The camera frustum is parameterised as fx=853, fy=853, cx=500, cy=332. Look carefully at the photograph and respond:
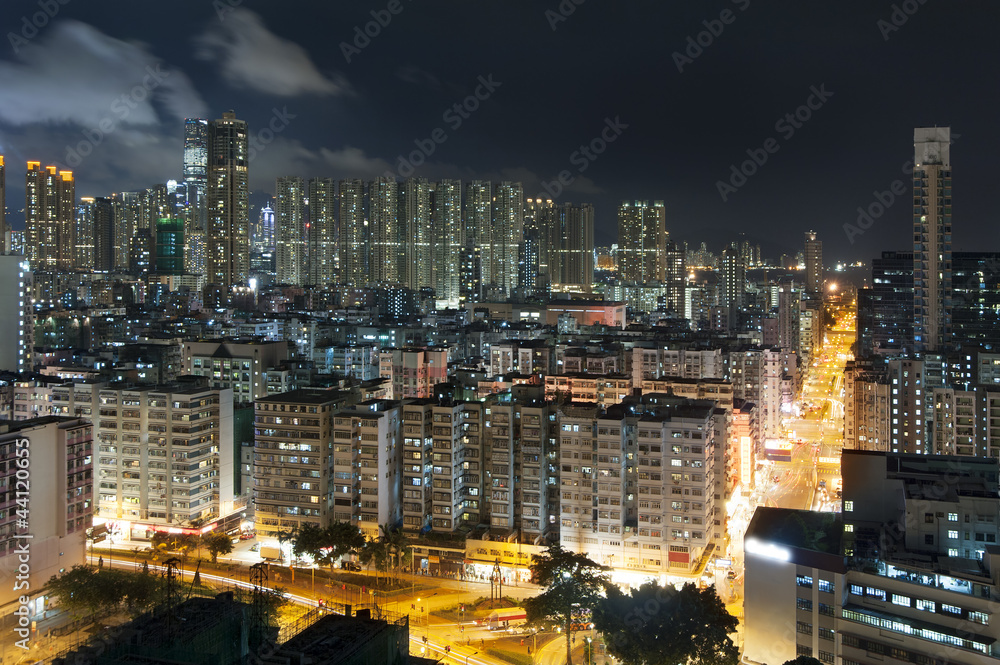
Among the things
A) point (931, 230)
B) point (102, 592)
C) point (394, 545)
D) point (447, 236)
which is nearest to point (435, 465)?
point (394, 545)

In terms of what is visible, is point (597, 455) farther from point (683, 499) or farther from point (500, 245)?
point (500, 245)

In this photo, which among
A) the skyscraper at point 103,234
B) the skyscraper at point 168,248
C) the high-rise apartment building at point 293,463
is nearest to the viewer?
the high-rise apartment building at point 293,463

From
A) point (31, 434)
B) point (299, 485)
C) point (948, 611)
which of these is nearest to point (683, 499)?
point (948, 611)

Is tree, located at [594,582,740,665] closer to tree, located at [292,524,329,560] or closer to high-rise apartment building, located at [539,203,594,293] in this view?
tree, located at [292,524,329,560]

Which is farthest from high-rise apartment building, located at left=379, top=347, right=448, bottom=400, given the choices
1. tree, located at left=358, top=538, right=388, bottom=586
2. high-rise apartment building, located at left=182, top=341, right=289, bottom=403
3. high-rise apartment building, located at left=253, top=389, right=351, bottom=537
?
tree, located at left=358, top=538, right=388, bottom=586

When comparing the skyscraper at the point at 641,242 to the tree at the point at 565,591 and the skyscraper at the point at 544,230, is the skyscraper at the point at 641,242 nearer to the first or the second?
the skyscraper at the point at 544,230

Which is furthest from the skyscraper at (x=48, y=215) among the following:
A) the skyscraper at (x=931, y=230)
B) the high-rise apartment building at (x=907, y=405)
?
the high-rise apartment building at (x=907, y=405)

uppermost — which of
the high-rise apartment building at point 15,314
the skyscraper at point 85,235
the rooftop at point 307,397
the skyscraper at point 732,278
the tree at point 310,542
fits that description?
the skyscraper at point 85,235
